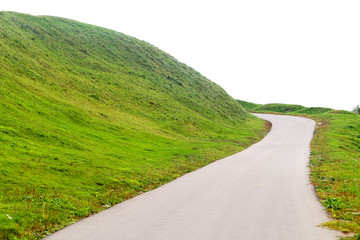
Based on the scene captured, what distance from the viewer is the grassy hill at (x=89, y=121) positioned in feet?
43.4

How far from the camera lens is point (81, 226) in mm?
10180

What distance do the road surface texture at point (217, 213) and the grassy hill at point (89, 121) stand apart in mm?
1319

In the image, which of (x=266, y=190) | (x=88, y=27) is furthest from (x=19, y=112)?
(x=88, y=27)

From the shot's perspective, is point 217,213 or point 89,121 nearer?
point 217,213

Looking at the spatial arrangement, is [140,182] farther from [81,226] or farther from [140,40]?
[140,40]

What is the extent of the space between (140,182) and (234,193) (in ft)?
17.8

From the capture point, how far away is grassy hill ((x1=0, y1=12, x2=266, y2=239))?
1323cm

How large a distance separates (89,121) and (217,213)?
2533cm

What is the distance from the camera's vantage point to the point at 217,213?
10922 millimetres

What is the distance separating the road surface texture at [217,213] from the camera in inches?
353

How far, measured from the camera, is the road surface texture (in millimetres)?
8977

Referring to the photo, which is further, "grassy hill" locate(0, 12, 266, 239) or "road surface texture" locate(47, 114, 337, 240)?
"grassy hill" locate(0, 12, 266, 239)

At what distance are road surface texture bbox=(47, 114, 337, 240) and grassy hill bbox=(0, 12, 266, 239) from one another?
132 centimetres

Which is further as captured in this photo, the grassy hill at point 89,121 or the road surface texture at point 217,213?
the grassy hill at point 89,121
